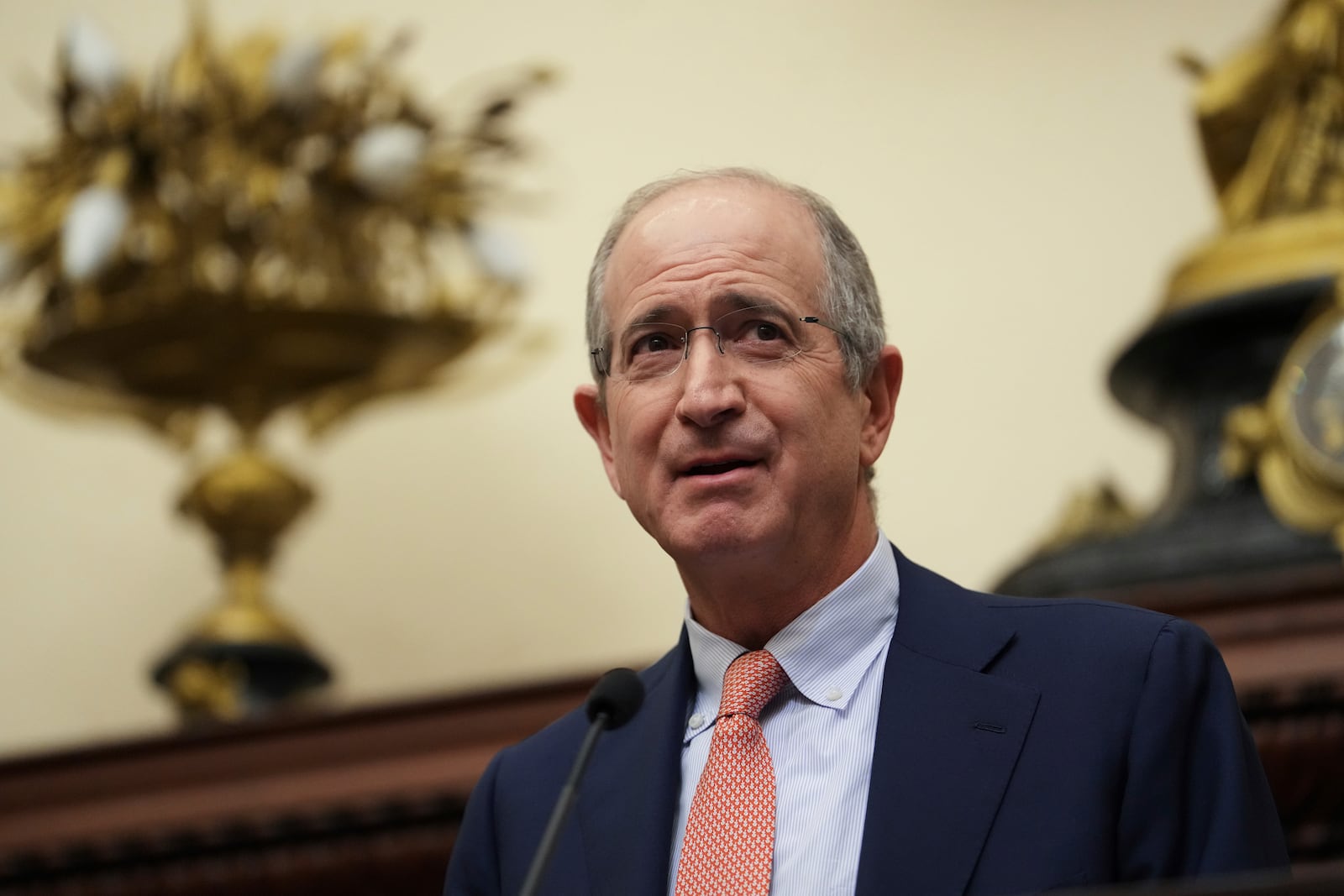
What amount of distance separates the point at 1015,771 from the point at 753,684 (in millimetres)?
271

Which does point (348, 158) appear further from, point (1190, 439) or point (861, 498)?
point (861, 498)

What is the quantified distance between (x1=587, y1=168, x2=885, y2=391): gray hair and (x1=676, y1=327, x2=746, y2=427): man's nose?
5.0 inches

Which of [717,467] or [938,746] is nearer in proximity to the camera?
[938,746]

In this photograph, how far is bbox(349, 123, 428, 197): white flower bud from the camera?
4141mm

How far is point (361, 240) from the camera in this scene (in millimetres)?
4297

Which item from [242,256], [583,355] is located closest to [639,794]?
[242,256]

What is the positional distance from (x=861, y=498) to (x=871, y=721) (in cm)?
24

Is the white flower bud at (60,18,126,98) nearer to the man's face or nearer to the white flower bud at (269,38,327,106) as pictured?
the white flower bud at (269,38,327,106)

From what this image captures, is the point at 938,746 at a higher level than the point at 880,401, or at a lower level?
lower

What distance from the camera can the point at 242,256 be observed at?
4219 mm

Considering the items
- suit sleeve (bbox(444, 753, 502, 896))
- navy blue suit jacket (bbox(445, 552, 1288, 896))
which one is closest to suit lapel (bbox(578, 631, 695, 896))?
navy blue suit jacket (bbox(445, 552, 1288, 896))

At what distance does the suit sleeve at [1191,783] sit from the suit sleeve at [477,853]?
1.97 ft

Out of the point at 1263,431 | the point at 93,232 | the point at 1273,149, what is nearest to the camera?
the point at 1263,431

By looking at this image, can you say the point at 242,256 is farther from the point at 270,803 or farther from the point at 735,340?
the point at 735,340
